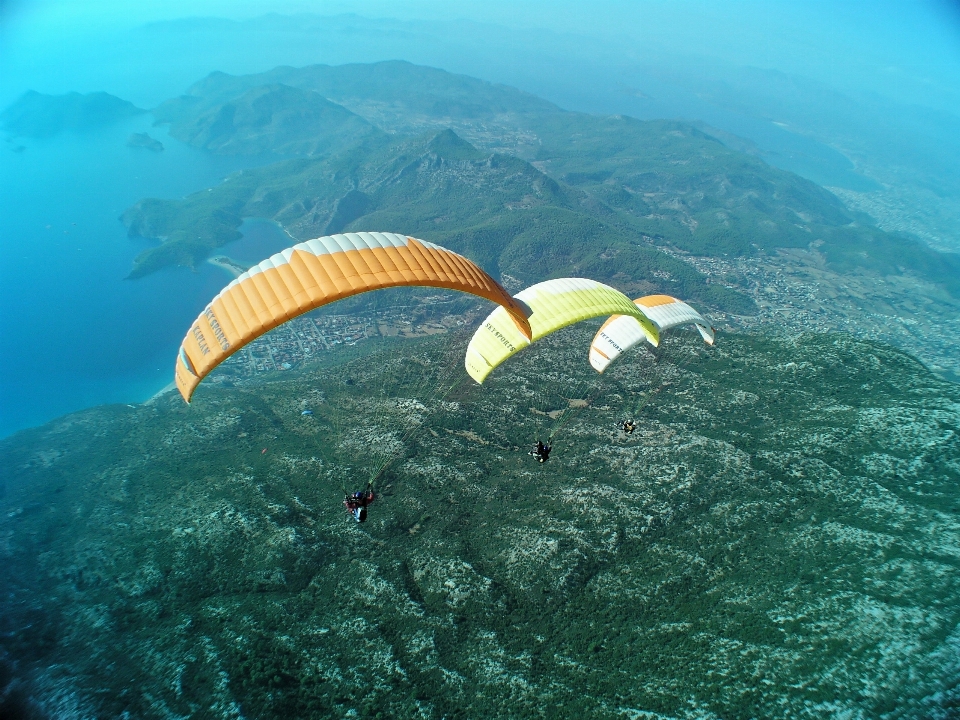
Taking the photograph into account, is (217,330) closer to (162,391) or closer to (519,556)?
(519,556)

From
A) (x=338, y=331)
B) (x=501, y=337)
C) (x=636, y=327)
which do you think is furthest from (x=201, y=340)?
(x=338, y=331)

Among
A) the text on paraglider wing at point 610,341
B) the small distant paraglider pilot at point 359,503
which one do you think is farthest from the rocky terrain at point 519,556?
the text on paraglider wing at point 610,341

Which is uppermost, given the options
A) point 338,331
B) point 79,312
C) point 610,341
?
point 610,341

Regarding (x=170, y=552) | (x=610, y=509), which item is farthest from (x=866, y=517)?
(x=170, y=552)

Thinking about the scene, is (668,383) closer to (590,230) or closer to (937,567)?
(937,567)

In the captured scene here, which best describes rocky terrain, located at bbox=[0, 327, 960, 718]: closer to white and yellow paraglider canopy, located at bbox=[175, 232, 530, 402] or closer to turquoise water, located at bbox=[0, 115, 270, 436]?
white and yellow paraglider canopy, located at bbox=[175, 232, 530, 402]

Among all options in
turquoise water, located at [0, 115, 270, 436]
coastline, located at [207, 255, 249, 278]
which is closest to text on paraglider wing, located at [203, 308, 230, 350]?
turquoise water, located at [0, 115, 270, 436]
